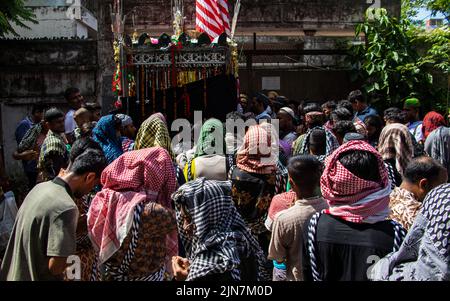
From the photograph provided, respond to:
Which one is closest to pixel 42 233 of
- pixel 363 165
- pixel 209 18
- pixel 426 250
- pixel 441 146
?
pixel 363 165

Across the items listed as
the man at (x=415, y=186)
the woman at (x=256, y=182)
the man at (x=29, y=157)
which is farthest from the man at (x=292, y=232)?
the man at (x=29, y=157)

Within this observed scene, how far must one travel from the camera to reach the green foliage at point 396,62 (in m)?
10.3

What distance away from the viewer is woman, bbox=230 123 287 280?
13.9 feet

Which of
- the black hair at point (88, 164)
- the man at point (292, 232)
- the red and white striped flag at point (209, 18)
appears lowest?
the man at point (292, 232)

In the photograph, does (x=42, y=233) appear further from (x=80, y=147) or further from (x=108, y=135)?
(x=108, y=135)

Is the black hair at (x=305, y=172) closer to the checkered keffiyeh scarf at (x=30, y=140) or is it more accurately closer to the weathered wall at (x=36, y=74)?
the checkered keffiyeh scarf at (x=30, y=140)

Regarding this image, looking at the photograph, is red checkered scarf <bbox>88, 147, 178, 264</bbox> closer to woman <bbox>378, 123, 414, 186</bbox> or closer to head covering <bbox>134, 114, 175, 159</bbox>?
head covering <bbox>134, 114, 175, 159</bbox>

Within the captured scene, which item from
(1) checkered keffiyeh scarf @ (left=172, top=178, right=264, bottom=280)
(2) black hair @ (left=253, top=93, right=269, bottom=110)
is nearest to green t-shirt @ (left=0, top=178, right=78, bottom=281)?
(1) checkered keffiyeh scarf @ (left=172, top=178, right=264, bottom=280)

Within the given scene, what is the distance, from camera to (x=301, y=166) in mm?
3260

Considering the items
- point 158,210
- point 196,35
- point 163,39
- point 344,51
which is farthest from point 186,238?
point 344,51

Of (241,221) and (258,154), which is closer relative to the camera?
(241,221)

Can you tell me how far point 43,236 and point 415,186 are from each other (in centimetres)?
213

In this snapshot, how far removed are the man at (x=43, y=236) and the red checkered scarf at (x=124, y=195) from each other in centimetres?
38

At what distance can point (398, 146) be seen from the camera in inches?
189
